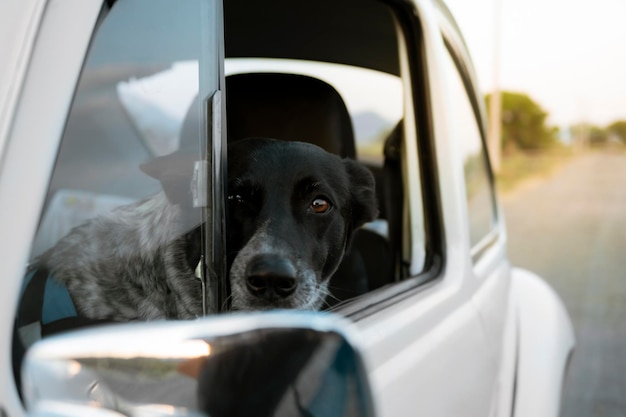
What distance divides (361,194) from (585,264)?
433 inches

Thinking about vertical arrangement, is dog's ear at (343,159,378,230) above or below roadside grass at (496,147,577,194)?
above

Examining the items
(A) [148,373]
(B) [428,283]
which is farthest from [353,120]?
A: (A) [148,373]

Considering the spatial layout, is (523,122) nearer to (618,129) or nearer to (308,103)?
(618,129)

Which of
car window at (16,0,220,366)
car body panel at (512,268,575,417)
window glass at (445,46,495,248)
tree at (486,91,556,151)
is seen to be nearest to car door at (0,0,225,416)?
car window at (16,0,220,366)

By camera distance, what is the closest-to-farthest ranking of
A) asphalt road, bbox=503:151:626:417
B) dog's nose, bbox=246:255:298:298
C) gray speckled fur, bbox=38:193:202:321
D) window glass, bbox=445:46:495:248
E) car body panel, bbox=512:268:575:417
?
gray speckled fur, bbox=38:193:202:321 < dog's nose, bbox=246:255:298:298 < car body panel, bbox=512:268:575:417 < window glass, bbox=445:46:495:248 < asphalt road, bbox=503:151:626:417

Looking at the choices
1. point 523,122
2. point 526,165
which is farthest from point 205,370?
point 523,122

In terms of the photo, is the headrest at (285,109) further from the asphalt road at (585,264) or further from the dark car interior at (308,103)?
the asphalt road at (585,264)

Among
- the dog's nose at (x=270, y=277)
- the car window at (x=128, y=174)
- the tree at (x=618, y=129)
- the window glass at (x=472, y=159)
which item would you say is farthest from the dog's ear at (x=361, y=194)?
the tree at (x=618, y=129)

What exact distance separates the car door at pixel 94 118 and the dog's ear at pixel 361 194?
1.29 m

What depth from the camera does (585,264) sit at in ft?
42.4

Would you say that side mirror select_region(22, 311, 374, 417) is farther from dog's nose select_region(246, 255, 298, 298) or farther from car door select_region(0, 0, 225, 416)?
dog's nose select_region(246, 255, 298, 298)

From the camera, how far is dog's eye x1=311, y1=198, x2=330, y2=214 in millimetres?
2609

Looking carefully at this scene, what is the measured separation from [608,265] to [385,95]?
35.7 feet

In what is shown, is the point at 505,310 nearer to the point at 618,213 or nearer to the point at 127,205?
the point at 127,205
